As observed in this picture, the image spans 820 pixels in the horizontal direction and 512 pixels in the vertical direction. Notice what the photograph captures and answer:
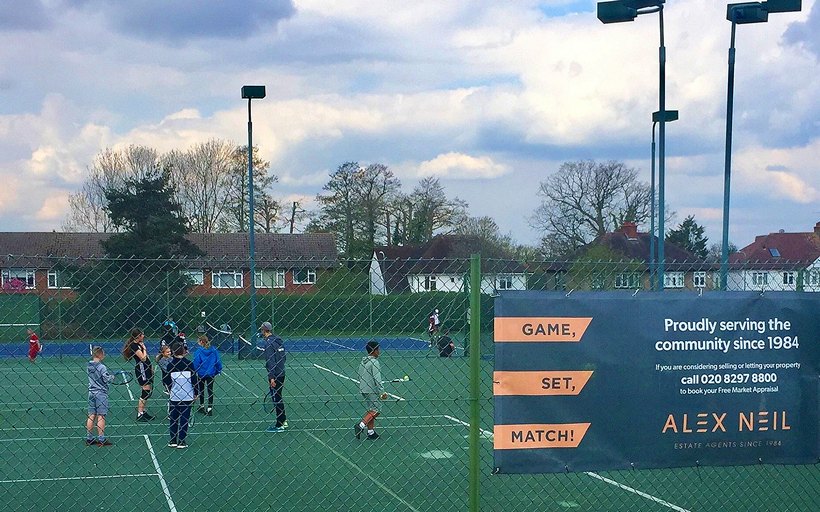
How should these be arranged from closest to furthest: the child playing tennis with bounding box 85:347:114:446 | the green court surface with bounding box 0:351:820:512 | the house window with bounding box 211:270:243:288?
the house window with bounding box 211:270:243:288 < the green court surface with bounding box 0:351:820:512 < the child playing tennis with bounding box 85:347:114:446

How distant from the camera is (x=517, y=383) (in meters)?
5.79

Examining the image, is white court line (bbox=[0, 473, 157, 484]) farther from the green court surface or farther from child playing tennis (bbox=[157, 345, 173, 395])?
child playing tennis (bbox=[157, 345, 173, 395])

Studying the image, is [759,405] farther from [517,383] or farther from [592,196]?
[592,196]

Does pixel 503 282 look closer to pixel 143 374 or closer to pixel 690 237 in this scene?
pixel 143 374

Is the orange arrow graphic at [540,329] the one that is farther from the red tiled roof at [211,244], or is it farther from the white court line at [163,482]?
the red tiled roof at [211,244]

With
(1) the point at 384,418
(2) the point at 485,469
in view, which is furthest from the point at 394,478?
(1) the point at 384,418

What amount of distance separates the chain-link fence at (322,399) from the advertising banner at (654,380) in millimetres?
307

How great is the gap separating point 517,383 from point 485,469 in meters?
6.14

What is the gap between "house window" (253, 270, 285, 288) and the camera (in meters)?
6.75

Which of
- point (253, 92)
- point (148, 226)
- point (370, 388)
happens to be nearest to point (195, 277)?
point (370, 388)

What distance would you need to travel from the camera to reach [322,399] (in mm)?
11500

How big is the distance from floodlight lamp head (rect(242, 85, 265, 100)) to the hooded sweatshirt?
10826 mm

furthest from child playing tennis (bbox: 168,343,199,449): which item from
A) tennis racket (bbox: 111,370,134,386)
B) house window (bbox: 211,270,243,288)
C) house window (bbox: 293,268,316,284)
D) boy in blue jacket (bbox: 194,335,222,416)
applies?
house window (bbox: 211,270,243,288)

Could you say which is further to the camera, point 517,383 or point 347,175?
point 347,175
